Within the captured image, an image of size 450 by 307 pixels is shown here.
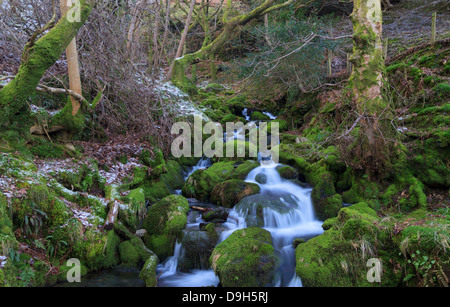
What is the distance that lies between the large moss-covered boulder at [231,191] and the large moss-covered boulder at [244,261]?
6.58 ft

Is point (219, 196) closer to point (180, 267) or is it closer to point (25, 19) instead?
point (180, 267)

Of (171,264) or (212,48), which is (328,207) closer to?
(171,264)

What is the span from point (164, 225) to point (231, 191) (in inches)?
84.8

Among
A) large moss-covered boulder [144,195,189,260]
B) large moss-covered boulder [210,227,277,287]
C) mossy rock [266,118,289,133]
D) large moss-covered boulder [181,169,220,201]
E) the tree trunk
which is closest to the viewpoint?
large moss-covered boulder [210,227,277,287]

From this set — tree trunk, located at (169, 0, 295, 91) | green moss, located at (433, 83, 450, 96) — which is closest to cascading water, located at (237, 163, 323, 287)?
green moss, located at (433, 83, 450, 96)

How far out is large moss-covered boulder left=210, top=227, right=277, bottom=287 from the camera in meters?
4.66

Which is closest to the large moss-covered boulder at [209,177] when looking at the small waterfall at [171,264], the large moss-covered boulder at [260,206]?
the large moss-covered boulder at [260,206]

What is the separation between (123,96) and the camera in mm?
7805

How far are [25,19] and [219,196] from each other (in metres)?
7.14

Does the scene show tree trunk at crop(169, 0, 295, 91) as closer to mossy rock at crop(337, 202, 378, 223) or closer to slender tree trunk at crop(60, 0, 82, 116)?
slender tree trunk at crop(60, 0, 82, 116)

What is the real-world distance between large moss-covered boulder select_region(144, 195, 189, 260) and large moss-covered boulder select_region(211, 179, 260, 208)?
4.08 ft

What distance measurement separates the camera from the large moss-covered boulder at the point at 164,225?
582 centimetres

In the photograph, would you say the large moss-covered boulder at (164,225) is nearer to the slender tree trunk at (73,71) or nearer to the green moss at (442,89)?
the slender tree trunk at (73,71)
